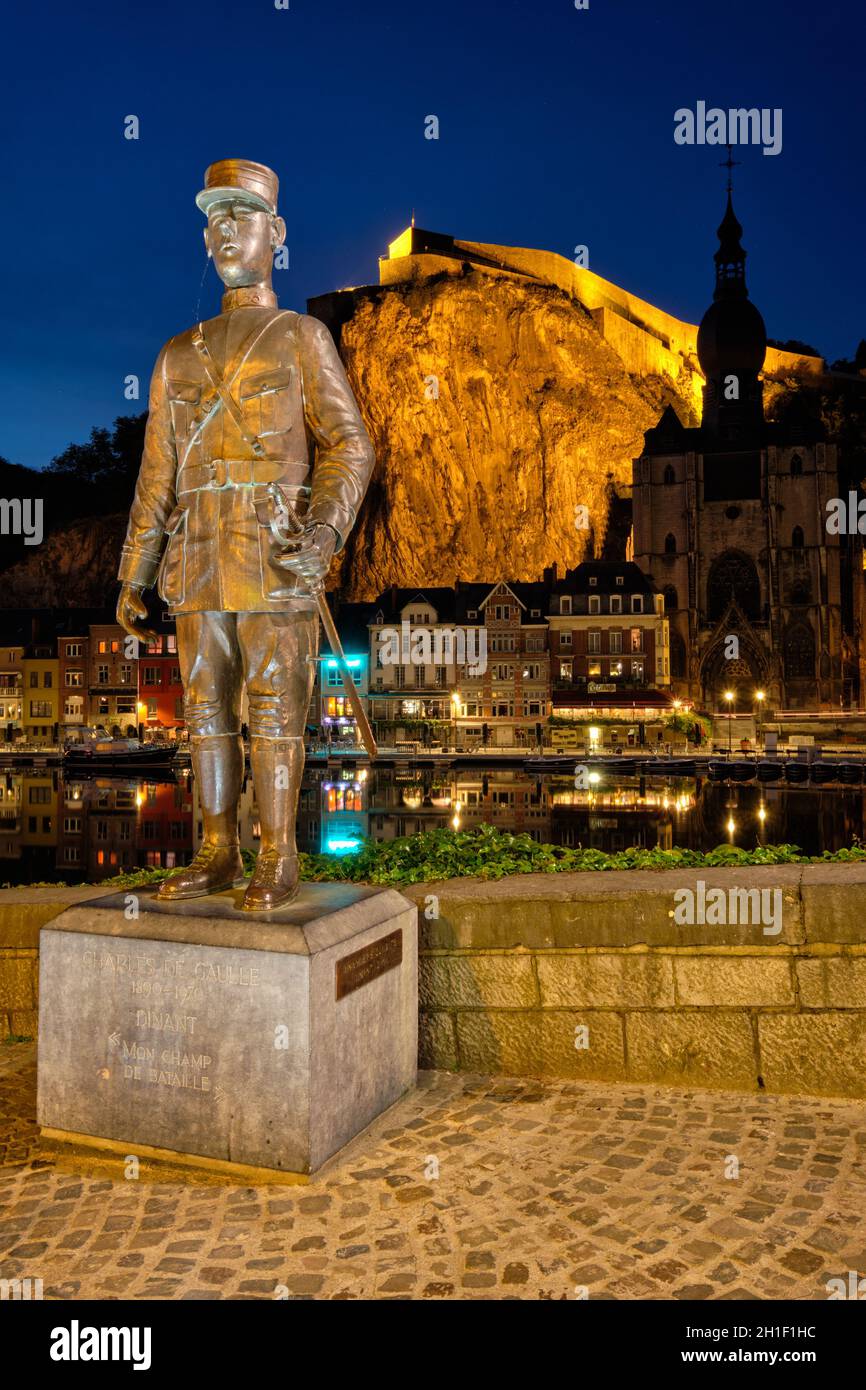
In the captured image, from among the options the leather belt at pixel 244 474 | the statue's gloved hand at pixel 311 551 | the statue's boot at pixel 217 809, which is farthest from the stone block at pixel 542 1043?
the leather belt at pixel 244 474

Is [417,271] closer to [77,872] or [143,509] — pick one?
[77,872]

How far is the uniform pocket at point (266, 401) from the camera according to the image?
15.0 feet

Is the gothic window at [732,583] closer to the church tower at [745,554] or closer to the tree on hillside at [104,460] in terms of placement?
the church tower at [745,554]

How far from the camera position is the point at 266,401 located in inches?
180

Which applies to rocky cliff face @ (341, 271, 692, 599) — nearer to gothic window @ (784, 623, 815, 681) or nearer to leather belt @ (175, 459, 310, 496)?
gothic window @ (784, 623, 815, 681)

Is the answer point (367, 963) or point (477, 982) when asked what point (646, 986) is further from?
point (367, 963)

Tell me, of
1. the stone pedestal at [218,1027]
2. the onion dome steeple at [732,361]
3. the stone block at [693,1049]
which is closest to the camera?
the stone pedestal at [218,1027]

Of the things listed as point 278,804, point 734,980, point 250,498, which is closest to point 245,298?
point 250,498

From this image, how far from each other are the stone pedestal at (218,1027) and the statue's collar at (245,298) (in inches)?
111

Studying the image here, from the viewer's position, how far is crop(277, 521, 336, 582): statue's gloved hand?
169 inches

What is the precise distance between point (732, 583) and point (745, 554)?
2.39 meters

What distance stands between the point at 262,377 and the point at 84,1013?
2938mm

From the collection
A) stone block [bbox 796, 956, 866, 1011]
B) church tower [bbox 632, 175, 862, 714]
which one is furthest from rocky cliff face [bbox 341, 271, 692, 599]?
stone block [bbox 796, 956, 866, 1011]

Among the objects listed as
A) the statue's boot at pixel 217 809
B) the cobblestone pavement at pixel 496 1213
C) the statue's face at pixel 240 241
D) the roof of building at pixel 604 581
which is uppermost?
the roof of building at pixel 604 581
